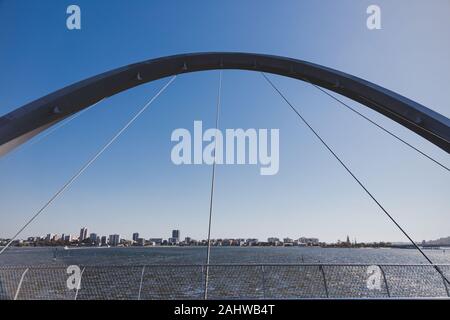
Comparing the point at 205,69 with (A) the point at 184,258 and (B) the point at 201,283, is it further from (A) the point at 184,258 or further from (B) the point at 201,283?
(A) the point at 184,258

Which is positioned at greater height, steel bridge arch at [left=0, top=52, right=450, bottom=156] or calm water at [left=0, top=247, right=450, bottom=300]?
steel bridge arch at [left=0, top=52, right=450, bottom=156]

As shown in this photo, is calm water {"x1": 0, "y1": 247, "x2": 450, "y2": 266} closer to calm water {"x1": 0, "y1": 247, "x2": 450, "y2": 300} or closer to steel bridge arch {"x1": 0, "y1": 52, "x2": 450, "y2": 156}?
calm water {"x1": 0, "y1": 247, "x2": 450, "y2": 300}

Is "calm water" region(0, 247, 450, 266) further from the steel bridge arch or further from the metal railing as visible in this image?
the steel bridge arch

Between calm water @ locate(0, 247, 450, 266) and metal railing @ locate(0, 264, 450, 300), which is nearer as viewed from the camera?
metal railing @ locate(0, 264, 450, 300)

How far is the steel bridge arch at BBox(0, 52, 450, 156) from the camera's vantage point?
13.8ft

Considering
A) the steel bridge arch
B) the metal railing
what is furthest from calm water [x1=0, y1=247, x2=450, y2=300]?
the steel bridge arch

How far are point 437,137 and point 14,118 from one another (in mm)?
6904

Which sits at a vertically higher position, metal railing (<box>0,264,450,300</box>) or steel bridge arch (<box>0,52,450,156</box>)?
steel bridge arch (<box>0,52,450,156</box>)

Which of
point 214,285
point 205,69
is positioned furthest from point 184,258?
point 205,69

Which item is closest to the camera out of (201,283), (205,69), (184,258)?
(205,69)

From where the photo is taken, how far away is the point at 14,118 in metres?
4.02

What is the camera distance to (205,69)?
602cm

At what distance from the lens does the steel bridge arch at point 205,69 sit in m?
4.20
